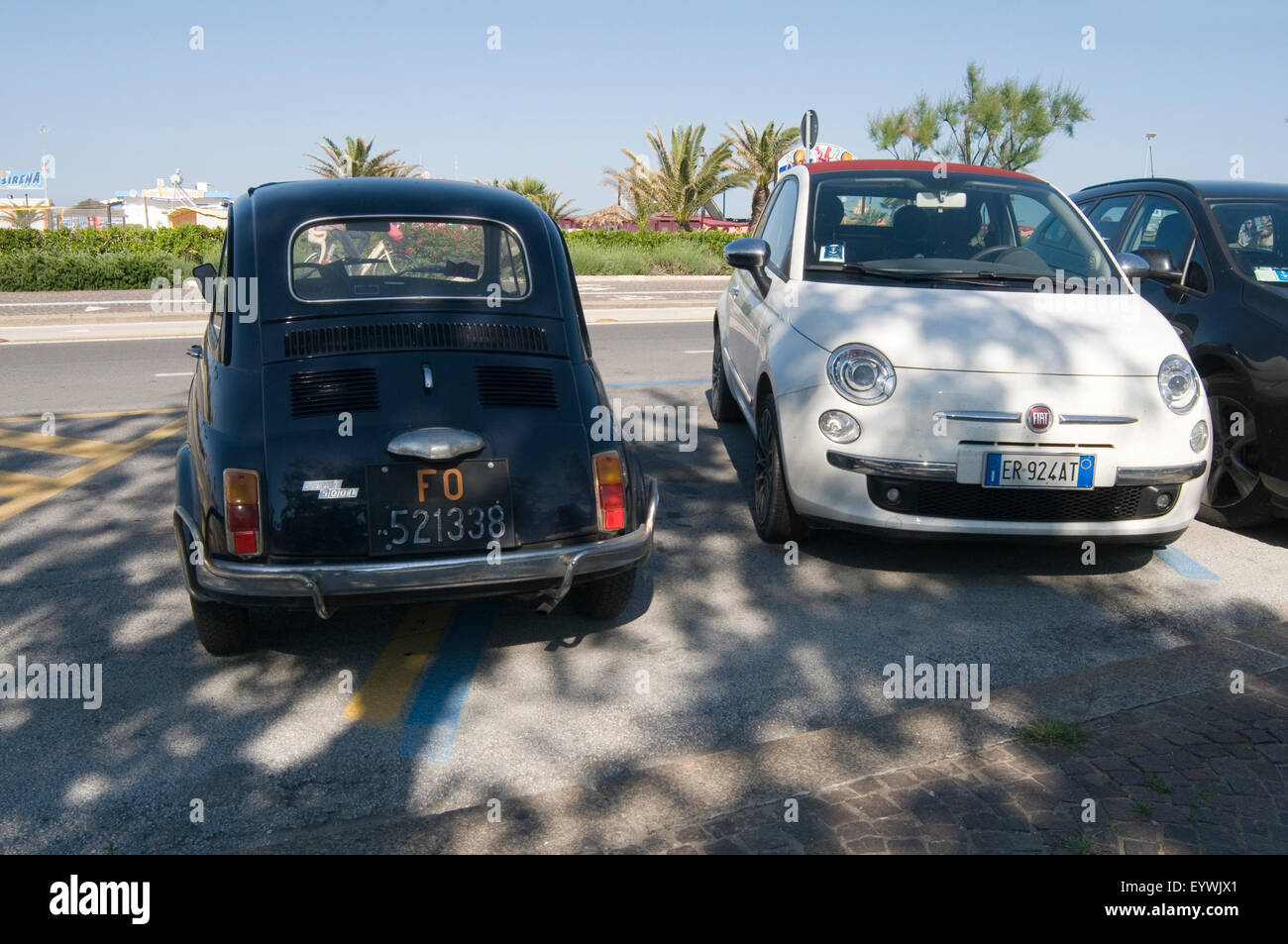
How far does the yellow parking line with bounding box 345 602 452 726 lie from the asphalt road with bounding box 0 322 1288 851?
0.04 ft

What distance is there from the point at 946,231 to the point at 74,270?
2187 cm

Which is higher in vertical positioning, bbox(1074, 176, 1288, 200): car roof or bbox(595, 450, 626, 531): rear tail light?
bbox(1074, 176, 1288, 200): car roof

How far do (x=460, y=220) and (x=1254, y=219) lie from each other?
179 inches

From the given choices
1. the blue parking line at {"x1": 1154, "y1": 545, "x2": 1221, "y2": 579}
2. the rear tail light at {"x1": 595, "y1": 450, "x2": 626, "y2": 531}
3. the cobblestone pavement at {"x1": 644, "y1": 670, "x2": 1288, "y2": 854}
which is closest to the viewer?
the cobblestone pavement at {"x1": 644, "y1": 670, "x2": 1288, "y2": 854}

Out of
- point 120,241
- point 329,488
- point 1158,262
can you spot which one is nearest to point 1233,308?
point 1158,262

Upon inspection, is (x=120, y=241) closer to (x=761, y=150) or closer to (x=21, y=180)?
(x=761, y=150)

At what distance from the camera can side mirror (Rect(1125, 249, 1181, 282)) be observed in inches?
235

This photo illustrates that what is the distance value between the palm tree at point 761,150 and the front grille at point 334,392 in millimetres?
38179

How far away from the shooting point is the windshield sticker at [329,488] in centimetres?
366

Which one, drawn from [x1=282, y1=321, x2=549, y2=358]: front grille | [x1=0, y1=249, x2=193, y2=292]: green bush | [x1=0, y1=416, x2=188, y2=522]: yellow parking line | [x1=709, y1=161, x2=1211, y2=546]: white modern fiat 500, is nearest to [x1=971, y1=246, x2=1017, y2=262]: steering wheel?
[x1=709, y1=161, x2=1211, y2=546]: white modern fiat 500

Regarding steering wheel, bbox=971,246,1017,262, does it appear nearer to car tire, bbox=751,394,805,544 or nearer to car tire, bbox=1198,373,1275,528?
car tire, bbox=1198,373,1275,528

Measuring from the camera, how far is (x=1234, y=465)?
569cm

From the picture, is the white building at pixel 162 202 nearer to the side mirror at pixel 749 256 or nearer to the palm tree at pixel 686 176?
the palm tree at pixel 686 176
